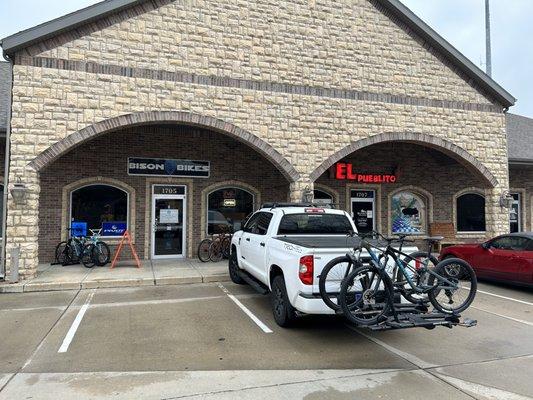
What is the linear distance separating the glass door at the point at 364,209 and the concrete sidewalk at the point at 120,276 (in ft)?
19.5

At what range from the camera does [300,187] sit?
1148cm

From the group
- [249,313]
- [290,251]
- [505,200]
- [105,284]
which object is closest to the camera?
[290,251]

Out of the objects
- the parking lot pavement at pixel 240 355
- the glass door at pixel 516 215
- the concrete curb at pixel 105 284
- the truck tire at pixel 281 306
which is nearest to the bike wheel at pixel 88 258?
the concrete curb at pixel 105 284

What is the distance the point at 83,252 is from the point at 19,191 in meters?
3.12

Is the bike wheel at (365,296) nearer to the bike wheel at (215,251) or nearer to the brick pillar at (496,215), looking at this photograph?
the bike wheel at (215,251)

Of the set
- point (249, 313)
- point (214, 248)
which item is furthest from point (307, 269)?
point (214, 248)

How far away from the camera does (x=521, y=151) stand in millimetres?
16625

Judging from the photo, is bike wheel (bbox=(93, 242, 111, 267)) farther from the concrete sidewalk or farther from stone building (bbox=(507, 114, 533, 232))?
stone building (bbox=(507, 114, 533, 232))

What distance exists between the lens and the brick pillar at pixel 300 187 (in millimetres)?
11453

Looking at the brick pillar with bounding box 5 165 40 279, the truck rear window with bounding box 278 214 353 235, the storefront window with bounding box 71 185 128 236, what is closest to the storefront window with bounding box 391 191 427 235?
the truck rear window with bounding box 278 214 353 235

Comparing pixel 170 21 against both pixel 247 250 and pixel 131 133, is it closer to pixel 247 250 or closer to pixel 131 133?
pixel 131 133

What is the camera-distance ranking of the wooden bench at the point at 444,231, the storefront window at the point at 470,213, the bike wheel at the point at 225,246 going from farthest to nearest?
the storefront window at the point at 470,213
the wooden bench at the point at 444,231
the bike wheel at the point at 225,246

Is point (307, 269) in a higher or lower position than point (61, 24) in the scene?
lower

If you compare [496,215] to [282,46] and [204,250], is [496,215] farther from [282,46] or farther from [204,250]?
[204,250]
